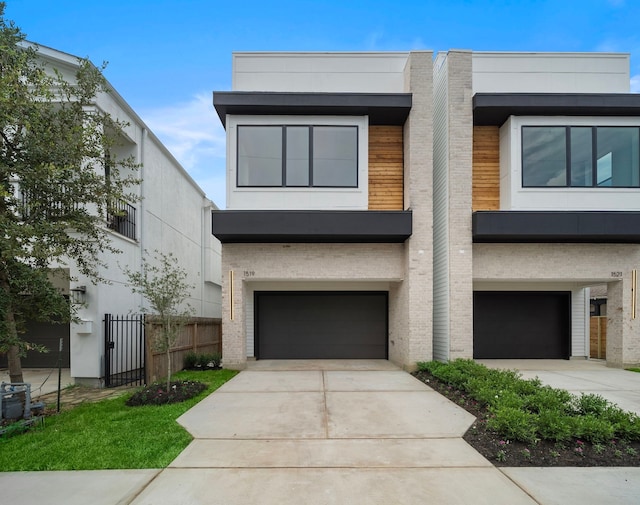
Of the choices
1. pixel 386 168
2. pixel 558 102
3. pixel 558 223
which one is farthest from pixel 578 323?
pixel 386 168

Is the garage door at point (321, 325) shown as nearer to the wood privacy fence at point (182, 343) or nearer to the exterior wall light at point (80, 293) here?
the wood privacy fence at point (182, 343)

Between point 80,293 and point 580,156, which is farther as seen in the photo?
point 580,156

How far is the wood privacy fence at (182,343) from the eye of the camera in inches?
375

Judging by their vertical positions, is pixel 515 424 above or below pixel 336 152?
below

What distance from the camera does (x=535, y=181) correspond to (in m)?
11.6

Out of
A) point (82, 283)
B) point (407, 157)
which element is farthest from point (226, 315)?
point (407, 157)

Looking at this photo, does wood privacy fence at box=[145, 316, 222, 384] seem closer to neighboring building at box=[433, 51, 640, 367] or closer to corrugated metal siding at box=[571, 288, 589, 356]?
neighboring building at box=[433, 51, 640, 367]

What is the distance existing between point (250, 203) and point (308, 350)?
572 centimetres

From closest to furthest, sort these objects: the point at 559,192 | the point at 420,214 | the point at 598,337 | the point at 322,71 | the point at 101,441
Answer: the point at 101,441, the point at 420,214, the point at 559,192, the point at 322,71, the point at 598,337

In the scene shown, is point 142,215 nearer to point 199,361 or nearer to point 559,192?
point 199,361

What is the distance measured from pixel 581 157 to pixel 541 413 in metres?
8.92

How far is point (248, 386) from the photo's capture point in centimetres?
938

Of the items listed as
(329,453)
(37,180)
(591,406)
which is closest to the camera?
(329,453)

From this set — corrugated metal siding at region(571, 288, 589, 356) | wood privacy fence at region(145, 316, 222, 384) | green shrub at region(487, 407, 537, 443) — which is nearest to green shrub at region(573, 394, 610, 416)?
green shrub at region(487, 407, 537, 443)
